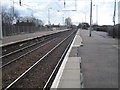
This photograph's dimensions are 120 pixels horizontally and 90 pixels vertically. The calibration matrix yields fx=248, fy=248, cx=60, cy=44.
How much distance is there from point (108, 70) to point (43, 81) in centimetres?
287

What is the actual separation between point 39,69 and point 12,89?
429 cm

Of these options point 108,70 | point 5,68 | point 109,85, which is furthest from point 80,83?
point 5,68

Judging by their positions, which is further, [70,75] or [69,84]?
[70,75]

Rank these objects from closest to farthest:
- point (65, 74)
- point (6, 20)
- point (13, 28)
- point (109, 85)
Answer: point (109, 85)
point (65, 74)
point (13, 28)
point (6, 20)

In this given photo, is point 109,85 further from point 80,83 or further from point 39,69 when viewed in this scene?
point 39,69

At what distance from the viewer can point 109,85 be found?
7.82 metres

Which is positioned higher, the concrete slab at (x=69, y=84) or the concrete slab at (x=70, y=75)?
the concrete slab at (x=69, y=84)

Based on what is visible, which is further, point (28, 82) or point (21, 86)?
point (28, 82)

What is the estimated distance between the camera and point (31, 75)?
11.1 metres

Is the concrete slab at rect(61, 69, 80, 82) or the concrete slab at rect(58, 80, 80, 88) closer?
the concrete slab at rect(58, 80, 80, 88)

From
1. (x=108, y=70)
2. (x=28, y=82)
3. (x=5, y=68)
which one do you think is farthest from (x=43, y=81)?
(x=5, y=68)

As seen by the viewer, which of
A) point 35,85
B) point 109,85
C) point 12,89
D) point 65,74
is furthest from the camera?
point 65,74

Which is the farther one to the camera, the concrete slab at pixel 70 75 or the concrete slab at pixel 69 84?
the concrete slab at pixel 70 75

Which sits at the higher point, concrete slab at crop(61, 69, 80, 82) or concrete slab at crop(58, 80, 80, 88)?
concrete slab at crop(58, 80, 80, 88)
